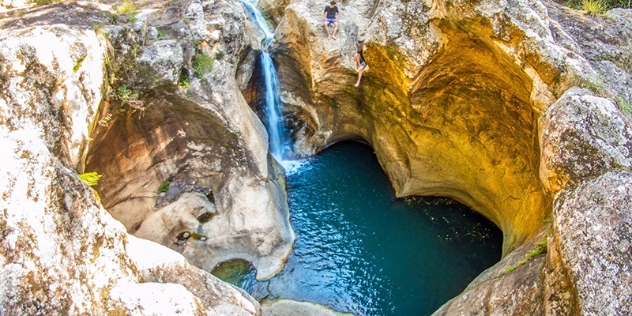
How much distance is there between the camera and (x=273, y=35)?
46.8 ft

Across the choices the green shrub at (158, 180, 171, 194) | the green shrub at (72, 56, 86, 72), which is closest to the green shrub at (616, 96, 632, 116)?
the green shrub at (72, 56, 86, 72)

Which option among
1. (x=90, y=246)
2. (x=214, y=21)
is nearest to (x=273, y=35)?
(x=214, y=21)

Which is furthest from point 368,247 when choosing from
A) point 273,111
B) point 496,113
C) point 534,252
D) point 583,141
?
point 583,141

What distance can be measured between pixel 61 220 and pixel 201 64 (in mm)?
5881

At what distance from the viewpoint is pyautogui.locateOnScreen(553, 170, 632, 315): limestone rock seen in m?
4.72

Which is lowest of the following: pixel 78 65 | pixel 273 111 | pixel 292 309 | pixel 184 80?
pixel 292 309

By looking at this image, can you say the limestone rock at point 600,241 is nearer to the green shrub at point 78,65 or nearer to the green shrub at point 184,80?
the green shrub at point 78,65

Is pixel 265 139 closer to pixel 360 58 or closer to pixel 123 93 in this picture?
pixel 360 58

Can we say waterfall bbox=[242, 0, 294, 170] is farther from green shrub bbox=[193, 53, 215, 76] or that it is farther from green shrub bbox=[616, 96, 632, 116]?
green shrub bbox=[616, 96, 632, 116]

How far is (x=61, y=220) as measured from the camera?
5.38 metres

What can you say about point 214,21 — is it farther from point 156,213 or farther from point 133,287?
point 133,287

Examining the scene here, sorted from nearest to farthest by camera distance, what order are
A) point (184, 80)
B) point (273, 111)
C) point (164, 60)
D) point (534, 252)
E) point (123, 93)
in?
1. point (534, 252)
2. point (123, 93)
3. point (164, 60)
4. point (184, 80)
5. point (273, 111)

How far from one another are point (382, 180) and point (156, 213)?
21.9ft

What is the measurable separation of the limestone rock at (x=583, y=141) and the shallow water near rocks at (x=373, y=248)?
490 centimetres
